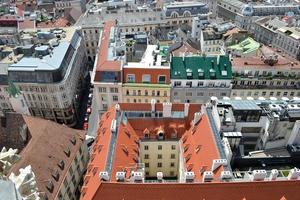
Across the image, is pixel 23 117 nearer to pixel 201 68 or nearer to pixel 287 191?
pixel 201 68

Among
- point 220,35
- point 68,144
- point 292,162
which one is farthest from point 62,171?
point 220,35

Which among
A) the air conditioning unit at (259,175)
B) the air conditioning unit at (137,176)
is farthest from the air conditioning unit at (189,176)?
the air conditioning unit at (259,175)

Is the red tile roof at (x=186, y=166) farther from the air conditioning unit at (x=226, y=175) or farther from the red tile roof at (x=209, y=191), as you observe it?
the air conditioning unit at (x=226, y=175)

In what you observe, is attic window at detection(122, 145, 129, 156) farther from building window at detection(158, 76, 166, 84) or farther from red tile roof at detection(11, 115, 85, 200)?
building window at detection(158, 76, 166, 84)

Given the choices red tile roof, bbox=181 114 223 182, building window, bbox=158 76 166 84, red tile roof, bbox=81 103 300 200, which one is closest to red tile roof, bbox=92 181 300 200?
red tile roof, bbox=81 103 300 200

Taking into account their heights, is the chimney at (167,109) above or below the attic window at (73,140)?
above

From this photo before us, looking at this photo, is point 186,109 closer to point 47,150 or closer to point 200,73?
point 200,73

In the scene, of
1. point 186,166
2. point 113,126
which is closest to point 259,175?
point 186,166
